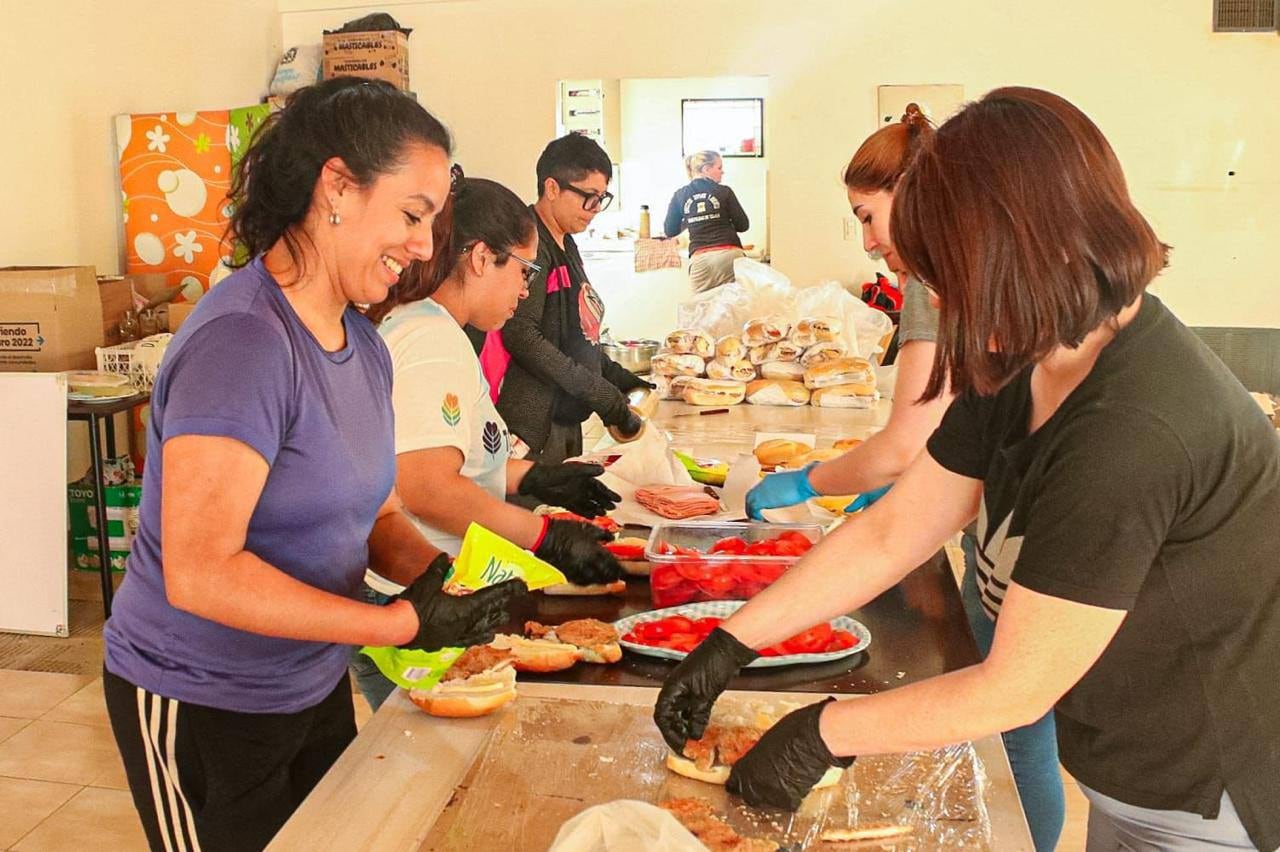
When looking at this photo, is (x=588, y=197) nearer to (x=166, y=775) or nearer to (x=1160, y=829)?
(x=166, y=775)

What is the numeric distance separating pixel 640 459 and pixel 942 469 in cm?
143

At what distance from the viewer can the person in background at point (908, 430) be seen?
7.18 ft

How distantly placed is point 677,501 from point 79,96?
3.90 m

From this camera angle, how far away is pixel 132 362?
14.7 ft

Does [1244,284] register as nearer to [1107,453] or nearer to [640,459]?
[640,459]

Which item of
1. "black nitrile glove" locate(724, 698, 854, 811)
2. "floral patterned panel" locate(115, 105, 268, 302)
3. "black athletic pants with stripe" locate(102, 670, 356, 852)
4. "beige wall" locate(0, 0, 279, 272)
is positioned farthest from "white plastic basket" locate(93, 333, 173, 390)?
"black nitrile glove" locate(724, 698, 854, 811)

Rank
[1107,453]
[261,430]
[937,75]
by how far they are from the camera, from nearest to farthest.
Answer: [1107,453], [261,430], [937,75]

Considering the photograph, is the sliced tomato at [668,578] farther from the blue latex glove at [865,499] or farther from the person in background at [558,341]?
the person in background at [558,341]

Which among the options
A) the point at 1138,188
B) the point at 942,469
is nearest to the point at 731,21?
the point at 1138,188

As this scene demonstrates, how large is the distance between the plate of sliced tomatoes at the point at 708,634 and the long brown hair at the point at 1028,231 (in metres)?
0.68

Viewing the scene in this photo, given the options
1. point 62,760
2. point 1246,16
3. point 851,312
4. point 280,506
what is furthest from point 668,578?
point 1246,16

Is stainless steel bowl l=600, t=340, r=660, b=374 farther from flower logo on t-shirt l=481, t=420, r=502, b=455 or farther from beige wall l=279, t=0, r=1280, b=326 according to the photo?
flower logo on t-shirt l=481, t=420, r=502, b=455

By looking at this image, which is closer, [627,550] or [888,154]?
[627,550]

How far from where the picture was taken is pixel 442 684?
1.63 metres
